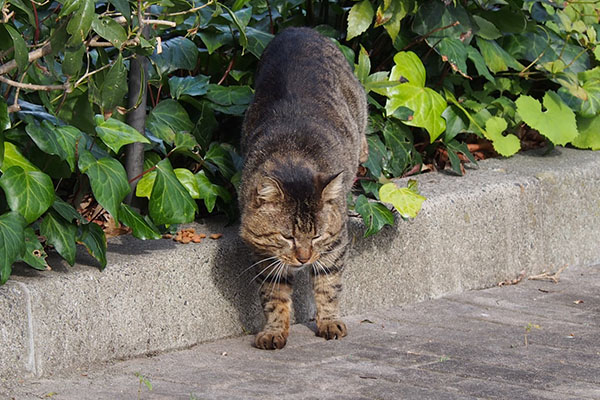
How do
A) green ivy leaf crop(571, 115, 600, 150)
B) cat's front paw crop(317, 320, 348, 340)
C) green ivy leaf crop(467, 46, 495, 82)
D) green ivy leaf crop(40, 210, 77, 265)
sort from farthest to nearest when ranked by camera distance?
green ivy leaf crop(571, 115, 600, 150), green ivy leaf crop(467, 46, 495, 82), cat's front paw crop(317, 320, 348, 340), green ivy leaf crop(40, 210, 77, 265)

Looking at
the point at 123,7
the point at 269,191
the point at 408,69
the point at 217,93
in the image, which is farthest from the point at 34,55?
the point at 408,69

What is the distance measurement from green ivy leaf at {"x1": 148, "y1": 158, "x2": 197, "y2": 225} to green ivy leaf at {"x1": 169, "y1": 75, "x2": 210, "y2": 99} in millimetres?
696

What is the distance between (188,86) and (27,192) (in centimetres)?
140

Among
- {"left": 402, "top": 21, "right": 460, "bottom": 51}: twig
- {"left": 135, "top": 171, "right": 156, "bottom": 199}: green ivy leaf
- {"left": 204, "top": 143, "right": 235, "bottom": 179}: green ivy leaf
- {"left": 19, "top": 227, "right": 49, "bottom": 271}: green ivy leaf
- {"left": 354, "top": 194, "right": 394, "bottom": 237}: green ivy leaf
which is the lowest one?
{"left": 19, "top": 227, "right": 49, "bottom": 271}: green ivy leaf

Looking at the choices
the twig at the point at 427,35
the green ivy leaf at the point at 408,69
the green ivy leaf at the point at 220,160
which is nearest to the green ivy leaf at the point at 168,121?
the green ivy leaf at the point at 220,160

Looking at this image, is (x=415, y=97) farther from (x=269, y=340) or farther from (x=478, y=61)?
(x=269, y=340)

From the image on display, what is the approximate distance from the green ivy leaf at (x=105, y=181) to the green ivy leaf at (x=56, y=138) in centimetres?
6

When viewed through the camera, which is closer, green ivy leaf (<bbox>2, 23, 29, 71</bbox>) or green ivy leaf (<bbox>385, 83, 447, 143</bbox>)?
green ivy leaf (<bbox>2, 23, 29, 71</bbox>)

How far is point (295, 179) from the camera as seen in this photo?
13.3ft

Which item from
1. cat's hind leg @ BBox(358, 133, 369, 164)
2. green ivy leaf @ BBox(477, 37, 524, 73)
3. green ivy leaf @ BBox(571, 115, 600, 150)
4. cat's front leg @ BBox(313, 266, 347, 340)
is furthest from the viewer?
green ivy leaf @ BBox(571, 115, 600, 150)

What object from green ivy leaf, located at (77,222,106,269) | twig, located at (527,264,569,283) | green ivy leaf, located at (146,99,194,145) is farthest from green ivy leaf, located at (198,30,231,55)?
twig, located at (527,264,569,283)

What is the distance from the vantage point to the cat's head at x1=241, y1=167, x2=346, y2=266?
402 cm

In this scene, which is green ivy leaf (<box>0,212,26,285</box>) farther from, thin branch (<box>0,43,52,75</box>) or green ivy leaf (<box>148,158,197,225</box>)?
green ivy leaf (<box>148,158,197,225</box>)

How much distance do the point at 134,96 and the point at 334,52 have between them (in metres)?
1.40
